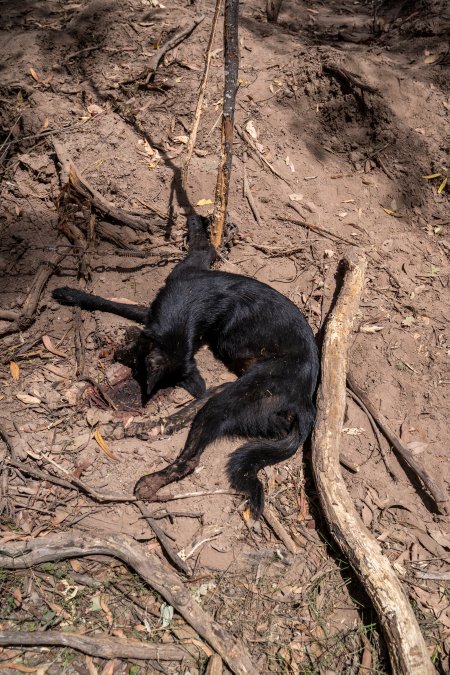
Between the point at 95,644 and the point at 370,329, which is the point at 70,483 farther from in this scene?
the point at 370,329

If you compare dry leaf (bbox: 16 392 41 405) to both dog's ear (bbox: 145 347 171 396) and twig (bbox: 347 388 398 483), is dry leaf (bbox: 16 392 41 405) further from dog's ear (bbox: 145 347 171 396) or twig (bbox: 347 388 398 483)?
twig (bbox: 347 388 398 483)

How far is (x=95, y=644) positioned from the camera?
330 cm

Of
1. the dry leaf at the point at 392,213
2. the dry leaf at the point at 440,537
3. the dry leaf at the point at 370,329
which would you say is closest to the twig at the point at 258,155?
the dry leaf at the point at 392,213

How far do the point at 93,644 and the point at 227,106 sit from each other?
14.6 feet

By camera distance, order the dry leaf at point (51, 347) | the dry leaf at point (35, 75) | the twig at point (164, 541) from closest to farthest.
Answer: the twig at point (164, 541), the dry leaf at point (51, 347), the dry leaf at point (35, 75)

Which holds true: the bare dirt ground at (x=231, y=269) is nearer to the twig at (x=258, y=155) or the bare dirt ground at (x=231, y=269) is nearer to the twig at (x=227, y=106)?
the twig at (x=258, y=155)

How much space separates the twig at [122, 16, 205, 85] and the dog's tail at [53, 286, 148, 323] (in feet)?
10.6

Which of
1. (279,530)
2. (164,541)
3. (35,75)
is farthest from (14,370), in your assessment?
(35,75)

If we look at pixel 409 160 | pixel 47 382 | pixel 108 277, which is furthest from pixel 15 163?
pixel 409 160

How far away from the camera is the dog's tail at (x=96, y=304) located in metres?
5.27

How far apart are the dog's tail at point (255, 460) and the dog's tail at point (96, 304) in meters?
1.69

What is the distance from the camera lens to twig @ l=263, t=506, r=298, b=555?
405 cm

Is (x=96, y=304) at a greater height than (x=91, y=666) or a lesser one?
greater

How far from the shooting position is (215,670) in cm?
326
